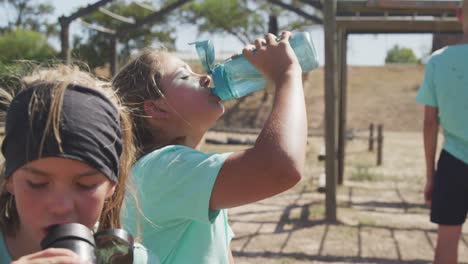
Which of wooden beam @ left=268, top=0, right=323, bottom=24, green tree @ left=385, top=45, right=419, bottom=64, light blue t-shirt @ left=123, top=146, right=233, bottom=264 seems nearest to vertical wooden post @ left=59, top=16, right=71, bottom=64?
wooden beam @ left=268, top=0, right=323, bottom=24

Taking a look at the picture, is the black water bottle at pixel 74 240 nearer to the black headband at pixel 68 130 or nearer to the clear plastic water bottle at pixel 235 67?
the black headband at pixel 68 130

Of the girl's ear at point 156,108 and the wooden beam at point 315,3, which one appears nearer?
the girl's ear at point 156,108

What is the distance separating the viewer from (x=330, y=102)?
657 cm

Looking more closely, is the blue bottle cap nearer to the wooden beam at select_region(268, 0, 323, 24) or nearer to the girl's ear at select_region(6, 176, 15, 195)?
the girl's ear at select_region(6, 176, 15, 195)

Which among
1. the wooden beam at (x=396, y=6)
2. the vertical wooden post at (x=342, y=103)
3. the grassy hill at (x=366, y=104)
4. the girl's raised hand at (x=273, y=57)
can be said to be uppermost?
the wooden beam at (x=396, y=6)

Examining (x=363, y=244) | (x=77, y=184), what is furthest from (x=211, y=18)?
(x=77, y=184)

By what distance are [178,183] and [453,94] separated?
2.27 metres

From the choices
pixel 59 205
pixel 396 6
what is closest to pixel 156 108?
pixel 59 205

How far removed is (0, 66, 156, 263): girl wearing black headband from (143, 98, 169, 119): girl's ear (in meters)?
0.64

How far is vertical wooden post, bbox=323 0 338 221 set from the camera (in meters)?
6.44

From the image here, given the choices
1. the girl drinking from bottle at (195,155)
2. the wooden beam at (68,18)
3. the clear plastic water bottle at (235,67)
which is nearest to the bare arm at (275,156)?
the girl drinking from bottle at (195,155)

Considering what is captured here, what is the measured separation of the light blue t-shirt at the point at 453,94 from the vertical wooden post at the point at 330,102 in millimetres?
2917

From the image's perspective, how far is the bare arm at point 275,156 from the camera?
1.44m

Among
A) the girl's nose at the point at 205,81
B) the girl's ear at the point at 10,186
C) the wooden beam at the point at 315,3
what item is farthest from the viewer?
the wooden beam at the point at 315,3
